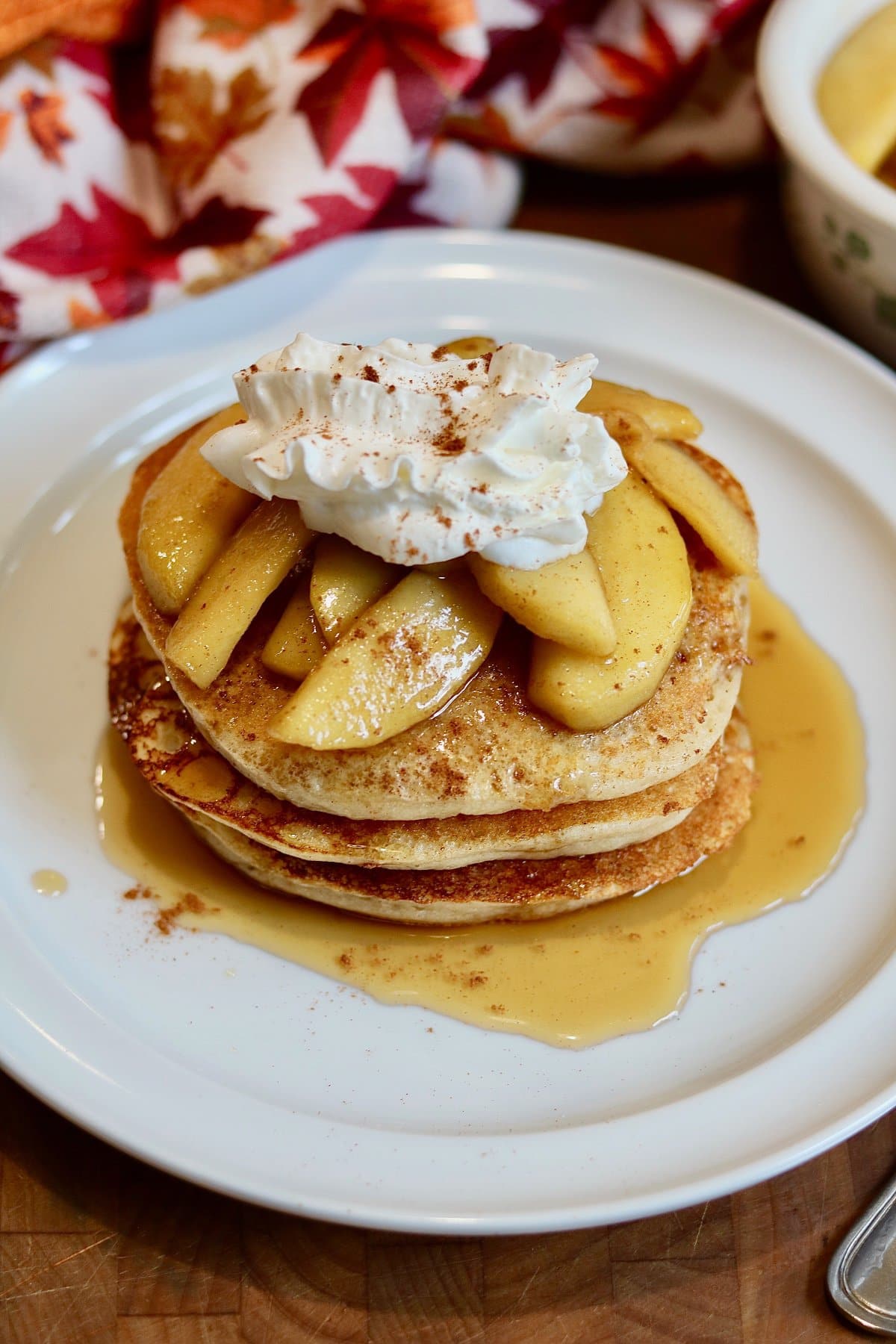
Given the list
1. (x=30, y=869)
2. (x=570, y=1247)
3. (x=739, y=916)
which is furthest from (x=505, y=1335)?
(x=30, y=869)

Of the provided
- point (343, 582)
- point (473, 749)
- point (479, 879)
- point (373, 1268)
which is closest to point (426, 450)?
point (343, 582)

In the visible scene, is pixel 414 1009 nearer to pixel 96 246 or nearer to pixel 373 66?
pixel 96 246

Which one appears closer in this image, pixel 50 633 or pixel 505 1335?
pixel 505 1335

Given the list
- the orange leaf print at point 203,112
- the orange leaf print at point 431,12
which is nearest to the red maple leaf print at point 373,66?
the orange leaf print at point 431,12

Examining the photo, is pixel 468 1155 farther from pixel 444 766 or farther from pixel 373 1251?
pixel 444 766

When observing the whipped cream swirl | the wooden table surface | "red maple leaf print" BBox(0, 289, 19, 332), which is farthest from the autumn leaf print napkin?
the wooden table surface
